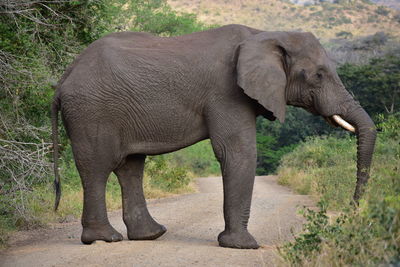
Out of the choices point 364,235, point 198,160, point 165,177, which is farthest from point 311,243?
point 198,160

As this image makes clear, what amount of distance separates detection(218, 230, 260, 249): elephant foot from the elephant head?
4.55ft

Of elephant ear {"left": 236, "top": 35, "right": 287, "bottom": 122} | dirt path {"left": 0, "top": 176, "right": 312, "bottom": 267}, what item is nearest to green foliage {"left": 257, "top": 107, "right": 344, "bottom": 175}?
→ dirt path {"left": 0, "top": 176, "right": 312, "bottom": 267}

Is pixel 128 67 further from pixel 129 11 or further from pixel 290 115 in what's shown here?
pixel 290 115

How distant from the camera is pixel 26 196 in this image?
10.1 metres

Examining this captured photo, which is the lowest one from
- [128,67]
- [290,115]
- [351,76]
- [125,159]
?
[290,115]

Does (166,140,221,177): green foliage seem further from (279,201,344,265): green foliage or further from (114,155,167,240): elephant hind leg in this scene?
(279,201,344,265): green foliage

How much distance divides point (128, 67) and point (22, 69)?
309 cm

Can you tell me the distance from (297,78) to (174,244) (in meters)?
2.41

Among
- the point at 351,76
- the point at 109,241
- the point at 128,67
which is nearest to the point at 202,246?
the point at 109,241

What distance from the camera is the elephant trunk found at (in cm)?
725

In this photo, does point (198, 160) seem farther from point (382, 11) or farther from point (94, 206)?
point (382, 11)

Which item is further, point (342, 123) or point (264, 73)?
point (342, 123)

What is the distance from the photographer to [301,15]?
101 meters

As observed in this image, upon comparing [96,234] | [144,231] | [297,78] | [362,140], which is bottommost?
[144,231]
